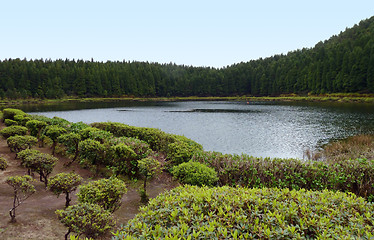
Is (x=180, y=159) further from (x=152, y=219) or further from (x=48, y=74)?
(x=48, y=74)

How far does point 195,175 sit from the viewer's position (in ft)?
26.9

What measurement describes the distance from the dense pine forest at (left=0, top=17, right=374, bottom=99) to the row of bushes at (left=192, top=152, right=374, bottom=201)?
86216 millimetres

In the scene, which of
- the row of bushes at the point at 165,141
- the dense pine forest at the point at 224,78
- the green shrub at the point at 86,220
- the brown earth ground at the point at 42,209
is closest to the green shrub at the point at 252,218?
A: the green shrub at the point at 86,220

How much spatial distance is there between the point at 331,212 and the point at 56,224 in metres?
6.80

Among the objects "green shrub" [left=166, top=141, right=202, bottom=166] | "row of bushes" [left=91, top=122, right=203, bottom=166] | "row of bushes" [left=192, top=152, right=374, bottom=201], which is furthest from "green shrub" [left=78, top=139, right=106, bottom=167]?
"row of bushes" [left=192, top=152, right=374, bottom=201]

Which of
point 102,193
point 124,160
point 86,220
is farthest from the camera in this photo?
point 124,160

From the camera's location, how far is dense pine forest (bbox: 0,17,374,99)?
85.1 m

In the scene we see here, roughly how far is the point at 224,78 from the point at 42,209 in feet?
459

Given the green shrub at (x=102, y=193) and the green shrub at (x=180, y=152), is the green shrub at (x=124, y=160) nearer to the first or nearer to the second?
the green shrub at (x=180, y=152)

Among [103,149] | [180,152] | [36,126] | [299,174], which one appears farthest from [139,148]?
[36,126]

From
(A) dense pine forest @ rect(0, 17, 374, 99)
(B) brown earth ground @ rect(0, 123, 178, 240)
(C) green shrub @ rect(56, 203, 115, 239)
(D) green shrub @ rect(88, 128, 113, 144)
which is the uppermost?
(A) dense pine forest @ rect(0, 17, 374, 99)

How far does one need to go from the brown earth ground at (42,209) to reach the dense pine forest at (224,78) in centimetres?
9126

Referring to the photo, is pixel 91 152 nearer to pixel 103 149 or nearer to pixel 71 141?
pixel 103 149

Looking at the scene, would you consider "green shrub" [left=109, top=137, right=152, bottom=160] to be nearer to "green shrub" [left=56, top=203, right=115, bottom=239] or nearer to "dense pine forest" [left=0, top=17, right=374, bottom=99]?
"green shrub" [left=56, top=203, right=115, bottom=239]
